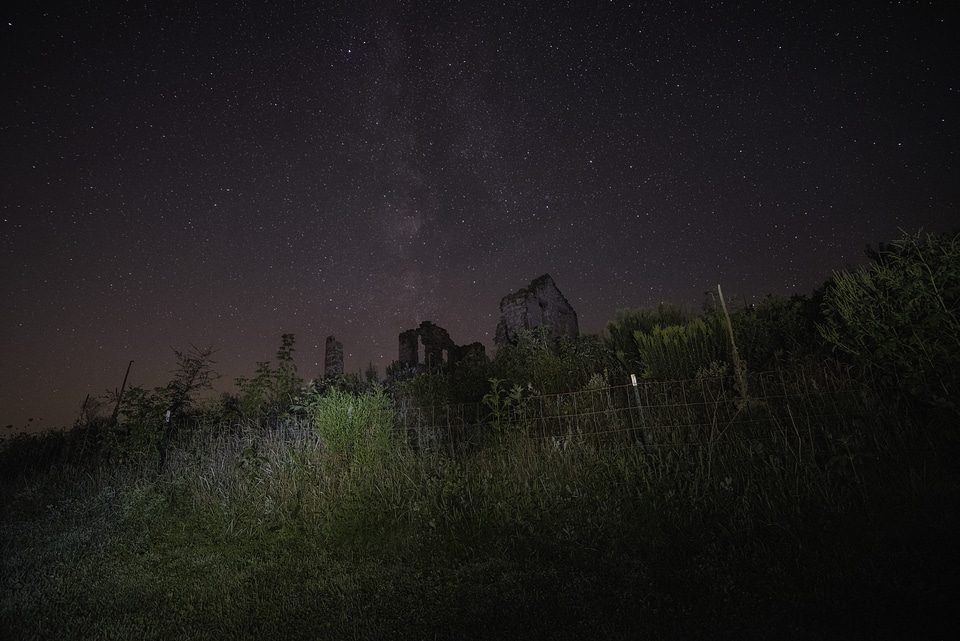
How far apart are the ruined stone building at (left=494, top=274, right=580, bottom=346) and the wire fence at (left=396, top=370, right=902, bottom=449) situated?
13004mm

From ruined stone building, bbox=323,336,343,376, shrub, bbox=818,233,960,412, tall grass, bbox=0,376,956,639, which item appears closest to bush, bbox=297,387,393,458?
tall grass, bbox=0,376,956,639

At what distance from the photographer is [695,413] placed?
16.1 ft

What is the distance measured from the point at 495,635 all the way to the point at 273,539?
9.06 feet

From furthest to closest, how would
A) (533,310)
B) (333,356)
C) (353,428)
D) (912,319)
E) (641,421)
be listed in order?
(333,356) → (533,310) → (353,428) → (641,421) → (912,319)

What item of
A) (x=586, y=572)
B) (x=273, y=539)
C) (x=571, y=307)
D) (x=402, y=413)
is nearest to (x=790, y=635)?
(x=586, y=572)

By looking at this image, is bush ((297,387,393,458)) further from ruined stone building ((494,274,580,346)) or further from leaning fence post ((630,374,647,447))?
ruined stone building ((494,274,580,346))

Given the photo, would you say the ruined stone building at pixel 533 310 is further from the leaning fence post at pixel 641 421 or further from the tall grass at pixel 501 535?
the tall grass at pixel 501 535

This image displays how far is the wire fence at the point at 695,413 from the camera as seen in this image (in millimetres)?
4301

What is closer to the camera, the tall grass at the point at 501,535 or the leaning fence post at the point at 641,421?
the tall grass at the point at 501,535

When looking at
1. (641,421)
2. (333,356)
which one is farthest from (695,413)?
(333,356)

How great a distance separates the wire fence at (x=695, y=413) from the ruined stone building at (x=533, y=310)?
1300 centimetres

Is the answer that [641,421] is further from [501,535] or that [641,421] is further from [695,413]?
[501,535]

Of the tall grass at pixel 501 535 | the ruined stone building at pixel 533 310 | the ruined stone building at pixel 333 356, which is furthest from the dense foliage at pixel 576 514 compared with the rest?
the ruined stone building at pixel 333 356

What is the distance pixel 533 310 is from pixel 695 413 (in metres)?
14.8
